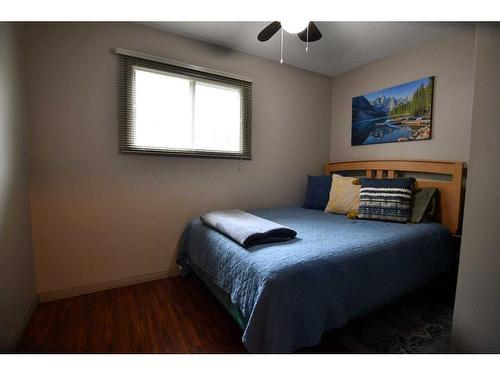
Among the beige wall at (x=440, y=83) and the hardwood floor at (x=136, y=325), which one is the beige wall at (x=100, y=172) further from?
the beige wall at (x=440, y=83)

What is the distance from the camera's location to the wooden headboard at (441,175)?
185cm

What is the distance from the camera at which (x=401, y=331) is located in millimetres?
1397

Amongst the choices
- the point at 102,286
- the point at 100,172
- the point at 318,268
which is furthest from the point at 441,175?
the point at 102,286

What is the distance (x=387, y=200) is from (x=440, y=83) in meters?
1.23

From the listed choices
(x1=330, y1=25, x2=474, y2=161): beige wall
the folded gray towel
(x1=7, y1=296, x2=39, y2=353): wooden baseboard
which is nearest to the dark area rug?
the folded gray towel

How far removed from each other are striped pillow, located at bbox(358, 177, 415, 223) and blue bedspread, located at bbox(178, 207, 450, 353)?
6.1 inches

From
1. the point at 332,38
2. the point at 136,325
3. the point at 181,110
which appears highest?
the point at 332,38

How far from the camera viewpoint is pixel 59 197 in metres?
1.69

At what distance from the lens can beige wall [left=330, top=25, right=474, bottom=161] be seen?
1917 mm

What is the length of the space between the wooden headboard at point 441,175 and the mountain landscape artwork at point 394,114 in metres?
0.28

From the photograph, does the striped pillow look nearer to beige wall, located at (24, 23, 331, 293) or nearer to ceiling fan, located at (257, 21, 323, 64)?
beige wall, located at (24, 23, 331, 293)

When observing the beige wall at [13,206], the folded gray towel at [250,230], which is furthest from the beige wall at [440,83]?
the beige wall at [13,206]

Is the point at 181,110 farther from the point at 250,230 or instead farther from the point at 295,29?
the point at 250,230

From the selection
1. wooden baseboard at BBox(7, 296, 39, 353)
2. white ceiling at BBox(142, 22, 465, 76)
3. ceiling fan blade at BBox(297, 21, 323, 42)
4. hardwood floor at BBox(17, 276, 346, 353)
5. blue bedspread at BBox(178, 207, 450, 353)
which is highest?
white ceiling at BBox(142, 22, 465, 76)
